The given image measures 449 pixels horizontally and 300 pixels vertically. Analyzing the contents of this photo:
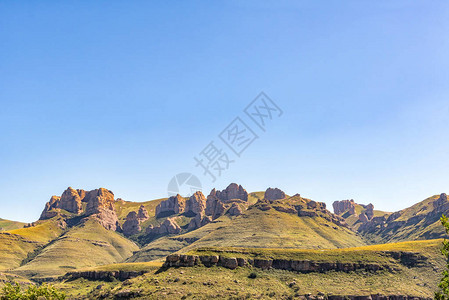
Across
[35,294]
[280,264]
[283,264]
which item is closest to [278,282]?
[280,264]

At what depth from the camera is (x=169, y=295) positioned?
138m

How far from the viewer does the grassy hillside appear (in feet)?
473

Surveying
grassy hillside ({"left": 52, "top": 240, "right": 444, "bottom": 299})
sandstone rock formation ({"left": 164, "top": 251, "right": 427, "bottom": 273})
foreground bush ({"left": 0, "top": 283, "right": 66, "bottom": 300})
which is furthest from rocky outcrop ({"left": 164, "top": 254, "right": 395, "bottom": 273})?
foreground bush ({"left": 0, "top": 283, "right": 66, "bottom": 300})

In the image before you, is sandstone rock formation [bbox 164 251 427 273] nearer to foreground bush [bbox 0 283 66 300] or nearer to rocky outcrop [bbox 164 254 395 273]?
rocky outcrop [bbox 164 254 395 273]

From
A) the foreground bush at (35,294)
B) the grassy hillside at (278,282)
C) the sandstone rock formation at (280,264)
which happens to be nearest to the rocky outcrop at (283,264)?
the sandstone rock formation at (280,264)

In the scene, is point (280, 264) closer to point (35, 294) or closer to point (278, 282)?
point (278, 282)

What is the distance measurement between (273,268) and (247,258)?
1330cm

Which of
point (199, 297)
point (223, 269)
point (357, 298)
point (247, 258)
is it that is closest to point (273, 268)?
point (247, 258)

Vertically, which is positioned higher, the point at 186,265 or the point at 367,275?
the point at 186,265

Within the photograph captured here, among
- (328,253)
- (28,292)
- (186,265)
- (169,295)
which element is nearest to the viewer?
(28,292)

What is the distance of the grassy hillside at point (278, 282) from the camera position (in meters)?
144

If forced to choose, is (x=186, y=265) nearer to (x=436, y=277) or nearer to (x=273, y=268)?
(x=273, y=268)

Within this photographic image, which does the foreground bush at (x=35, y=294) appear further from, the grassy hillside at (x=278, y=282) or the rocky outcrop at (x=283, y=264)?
the rocky outcrop at (x=283, y=264)

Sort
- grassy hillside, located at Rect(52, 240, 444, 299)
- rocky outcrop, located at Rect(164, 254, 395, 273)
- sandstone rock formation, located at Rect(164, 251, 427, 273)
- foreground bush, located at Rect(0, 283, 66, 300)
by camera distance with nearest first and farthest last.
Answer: foreground bush, located at Rect(0, 283, 66, 300) < grassy hillside, located at Rect(52, 240, 444, 299) < sandstone rock formation, located at Rect(164, 251, 427, 273) < rocky outcrop, located at Rect(164, 254, 395, 273)
